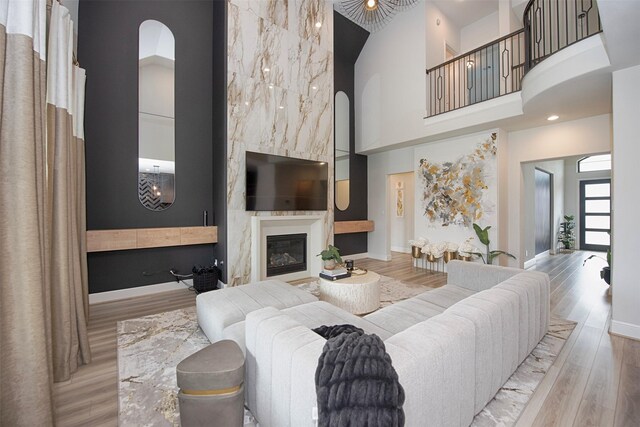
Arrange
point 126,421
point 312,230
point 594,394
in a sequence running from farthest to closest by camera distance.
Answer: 1. point 312,230
2. point 594,394
3. point 126,421

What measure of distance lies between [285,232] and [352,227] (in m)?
2.09

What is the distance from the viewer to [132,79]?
3875mm

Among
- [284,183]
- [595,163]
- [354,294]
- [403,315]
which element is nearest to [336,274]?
[354,294]

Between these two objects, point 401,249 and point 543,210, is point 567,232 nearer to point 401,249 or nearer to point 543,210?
point 543,210

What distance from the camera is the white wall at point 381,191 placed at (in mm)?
6465

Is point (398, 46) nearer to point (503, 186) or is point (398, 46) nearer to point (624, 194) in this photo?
point (503, 186)

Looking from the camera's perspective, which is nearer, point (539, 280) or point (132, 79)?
point (539, 280)

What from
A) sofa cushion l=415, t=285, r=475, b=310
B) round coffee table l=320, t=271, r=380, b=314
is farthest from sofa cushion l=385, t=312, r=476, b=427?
round coffee table l=320, t=271, r=380, b=314

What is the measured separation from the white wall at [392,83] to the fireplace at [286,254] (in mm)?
2971

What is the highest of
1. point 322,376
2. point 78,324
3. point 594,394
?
point 322,376

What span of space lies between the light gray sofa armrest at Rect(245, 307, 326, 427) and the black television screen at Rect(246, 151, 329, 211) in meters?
3.09

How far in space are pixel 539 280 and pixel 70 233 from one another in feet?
12.9

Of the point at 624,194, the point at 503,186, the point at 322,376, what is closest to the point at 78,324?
the point at 322,376

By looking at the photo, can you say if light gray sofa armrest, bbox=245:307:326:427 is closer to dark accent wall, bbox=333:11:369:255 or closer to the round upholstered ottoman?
the round upholstered ottoman
